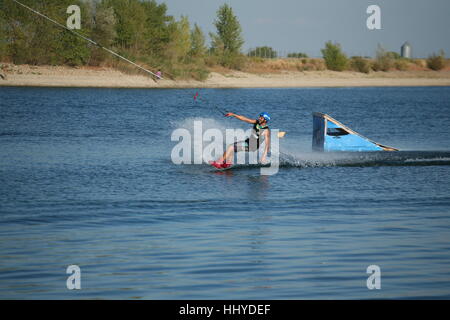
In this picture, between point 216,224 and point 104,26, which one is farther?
point 104,26

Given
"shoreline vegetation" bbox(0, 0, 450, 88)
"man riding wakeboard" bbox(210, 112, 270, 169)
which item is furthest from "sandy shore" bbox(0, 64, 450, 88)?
"man riding wakeboard" bbox(210, 112, 270, 169)

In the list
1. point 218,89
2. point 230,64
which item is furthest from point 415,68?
point 218,89

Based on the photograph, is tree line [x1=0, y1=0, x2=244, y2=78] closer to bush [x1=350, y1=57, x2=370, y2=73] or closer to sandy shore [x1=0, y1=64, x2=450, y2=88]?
sandy shore [x1=0, y1=64, x2=450, y2=88]

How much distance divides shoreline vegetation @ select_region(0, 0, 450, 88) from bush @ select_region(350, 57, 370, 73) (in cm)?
9

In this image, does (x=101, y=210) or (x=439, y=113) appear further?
(x=439, y=113)

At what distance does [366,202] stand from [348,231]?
10.5 ft

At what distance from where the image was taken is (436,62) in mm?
118500

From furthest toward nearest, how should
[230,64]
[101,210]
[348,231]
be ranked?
[230,64]
[101,210]
[348,231]

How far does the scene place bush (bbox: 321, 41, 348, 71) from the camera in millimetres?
108438

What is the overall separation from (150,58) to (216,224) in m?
72.0

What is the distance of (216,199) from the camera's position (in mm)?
16328

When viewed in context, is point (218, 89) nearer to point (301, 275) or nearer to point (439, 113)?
point (439, 113)

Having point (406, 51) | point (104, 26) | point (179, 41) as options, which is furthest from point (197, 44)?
point (406, 51)

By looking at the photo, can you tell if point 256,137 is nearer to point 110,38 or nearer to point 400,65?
point 110,38
